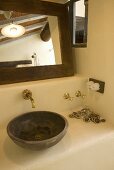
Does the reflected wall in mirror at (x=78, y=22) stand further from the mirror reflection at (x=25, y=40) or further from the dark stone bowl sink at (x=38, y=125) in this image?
the dark stone bowl sink at (x=38, y=125)

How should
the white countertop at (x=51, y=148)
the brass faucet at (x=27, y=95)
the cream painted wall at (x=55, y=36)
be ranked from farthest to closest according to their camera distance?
1. the cream painted wall at (x=55, y=36)
2. the brass faucet at (x=27, y=95)
3. the white countertop at (x=51, y=148)

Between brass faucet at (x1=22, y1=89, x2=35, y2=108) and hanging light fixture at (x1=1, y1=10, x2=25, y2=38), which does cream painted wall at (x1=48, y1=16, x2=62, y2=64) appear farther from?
brass faucet at (x1=22, y1=89, x2=35, y2=108)

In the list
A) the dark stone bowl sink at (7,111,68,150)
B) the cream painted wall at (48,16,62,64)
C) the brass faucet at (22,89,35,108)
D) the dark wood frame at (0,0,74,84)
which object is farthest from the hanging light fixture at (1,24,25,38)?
the dark stone bowl sink at (7,111,68,150)

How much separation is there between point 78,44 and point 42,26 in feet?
1.21

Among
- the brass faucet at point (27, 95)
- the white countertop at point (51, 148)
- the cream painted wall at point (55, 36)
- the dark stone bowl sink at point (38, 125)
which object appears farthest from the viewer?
the cream painted wall at point (55, 36)

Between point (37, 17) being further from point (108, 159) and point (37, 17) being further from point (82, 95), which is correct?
point (108, 159)

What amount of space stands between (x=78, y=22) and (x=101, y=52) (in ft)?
1.57

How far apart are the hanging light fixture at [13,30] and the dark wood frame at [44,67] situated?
0.11 metres

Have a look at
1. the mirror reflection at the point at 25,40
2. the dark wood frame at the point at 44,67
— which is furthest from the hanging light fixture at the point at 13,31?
the dark wood frame at the point at 44,67

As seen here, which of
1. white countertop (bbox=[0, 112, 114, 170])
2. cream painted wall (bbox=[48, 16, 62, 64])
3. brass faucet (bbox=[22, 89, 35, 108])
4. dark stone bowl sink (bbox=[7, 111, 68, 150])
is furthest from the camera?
cream painted wall (bbox=[48, 16, 62, 64])

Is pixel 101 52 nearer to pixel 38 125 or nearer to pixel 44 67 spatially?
pixel 44 67

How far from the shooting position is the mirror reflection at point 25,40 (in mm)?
1134

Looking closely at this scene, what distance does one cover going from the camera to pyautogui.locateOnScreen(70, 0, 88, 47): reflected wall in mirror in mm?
1347

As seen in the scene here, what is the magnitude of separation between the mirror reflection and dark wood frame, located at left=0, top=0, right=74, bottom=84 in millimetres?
35
